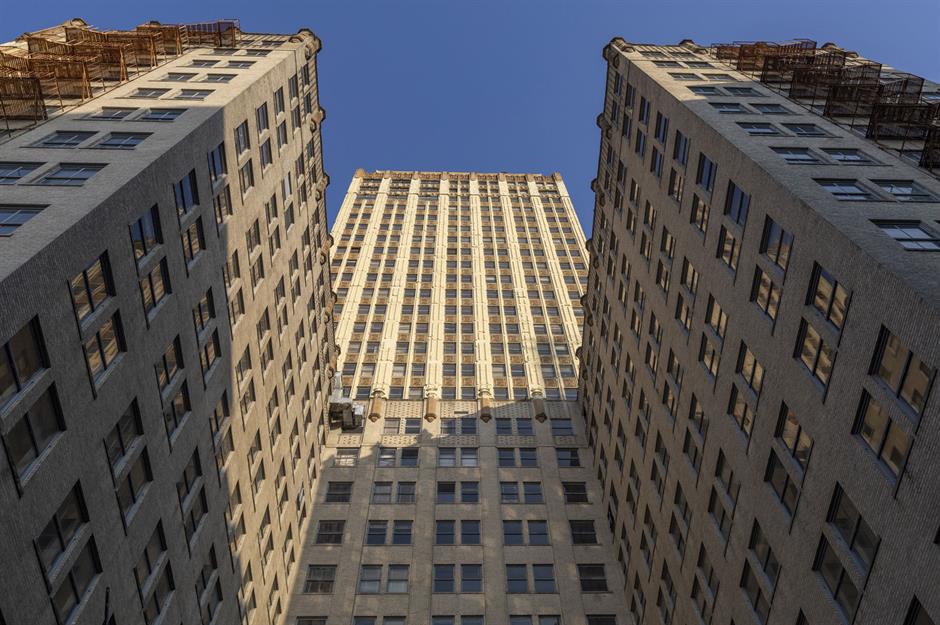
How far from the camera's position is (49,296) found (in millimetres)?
20297

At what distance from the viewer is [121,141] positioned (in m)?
29.3

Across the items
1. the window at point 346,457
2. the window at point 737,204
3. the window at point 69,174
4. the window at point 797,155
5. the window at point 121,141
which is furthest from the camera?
the window at point 346,457

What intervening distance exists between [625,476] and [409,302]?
134 feet

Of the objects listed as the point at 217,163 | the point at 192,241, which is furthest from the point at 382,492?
the point at 217,163

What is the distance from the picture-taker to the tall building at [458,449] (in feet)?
158

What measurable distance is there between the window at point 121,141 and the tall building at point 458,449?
3209 cm

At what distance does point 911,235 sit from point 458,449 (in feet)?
140

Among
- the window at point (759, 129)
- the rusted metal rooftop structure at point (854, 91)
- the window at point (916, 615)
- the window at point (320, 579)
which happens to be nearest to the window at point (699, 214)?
the window at point (759, 129)

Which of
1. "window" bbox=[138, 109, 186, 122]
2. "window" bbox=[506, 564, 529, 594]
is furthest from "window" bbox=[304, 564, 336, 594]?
"window" bbox=[138, 109, 186, 122]

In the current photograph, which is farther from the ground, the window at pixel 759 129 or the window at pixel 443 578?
the window at pixel 759 129

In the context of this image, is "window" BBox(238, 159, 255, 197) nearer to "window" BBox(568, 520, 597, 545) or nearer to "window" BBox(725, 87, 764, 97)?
"window" BBox(725, 87, 764, 97)

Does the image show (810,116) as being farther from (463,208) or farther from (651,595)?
(463,208)

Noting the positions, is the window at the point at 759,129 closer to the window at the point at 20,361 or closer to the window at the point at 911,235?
the window at the point at 911,235

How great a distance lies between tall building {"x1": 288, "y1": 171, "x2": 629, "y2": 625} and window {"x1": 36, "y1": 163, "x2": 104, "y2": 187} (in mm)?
32658
